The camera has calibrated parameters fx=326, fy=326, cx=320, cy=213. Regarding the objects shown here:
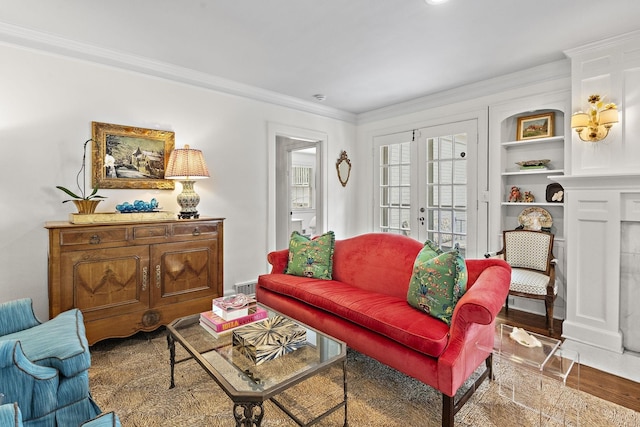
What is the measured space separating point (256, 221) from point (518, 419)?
122 inches

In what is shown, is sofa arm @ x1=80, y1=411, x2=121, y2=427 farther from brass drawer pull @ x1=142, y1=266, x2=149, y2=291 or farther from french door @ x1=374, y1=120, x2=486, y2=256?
french door @ x1=374, y1=120, x2=486, y2=256

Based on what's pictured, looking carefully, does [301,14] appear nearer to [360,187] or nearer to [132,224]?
[132,224]

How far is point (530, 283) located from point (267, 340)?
2.56 m

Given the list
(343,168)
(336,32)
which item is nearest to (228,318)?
(336,32)

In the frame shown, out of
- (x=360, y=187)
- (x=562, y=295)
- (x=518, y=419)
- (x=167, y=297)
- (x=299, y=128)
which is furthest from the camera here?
(x=360, y=187)

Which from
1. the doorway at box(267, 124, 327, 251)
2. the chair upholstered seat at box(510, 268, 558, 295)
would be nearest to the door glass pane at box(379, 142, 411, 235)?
the doorway at box(267, 124, 327, 251)

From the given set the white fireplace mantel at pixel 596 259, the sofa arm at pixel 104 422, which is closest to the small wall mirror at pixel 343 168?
the white fireplace mantel at pixel 596 259

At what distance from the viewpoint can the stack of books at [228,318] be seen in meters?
2.04

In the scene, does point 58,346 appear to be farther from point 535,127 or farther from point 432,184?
point 535,127

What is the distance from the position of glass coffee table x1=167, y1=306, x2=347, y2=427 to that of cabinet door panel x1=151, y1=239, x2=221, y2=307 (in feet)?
2.70

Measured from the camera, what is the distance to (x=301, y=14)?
7.68 ft

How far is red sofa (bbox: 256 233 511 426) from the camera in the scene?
1.74m

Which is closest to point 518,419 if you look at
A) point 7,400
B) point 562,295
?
point 562,295

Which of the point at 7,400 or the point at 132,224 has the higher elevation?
the point at 132,224
